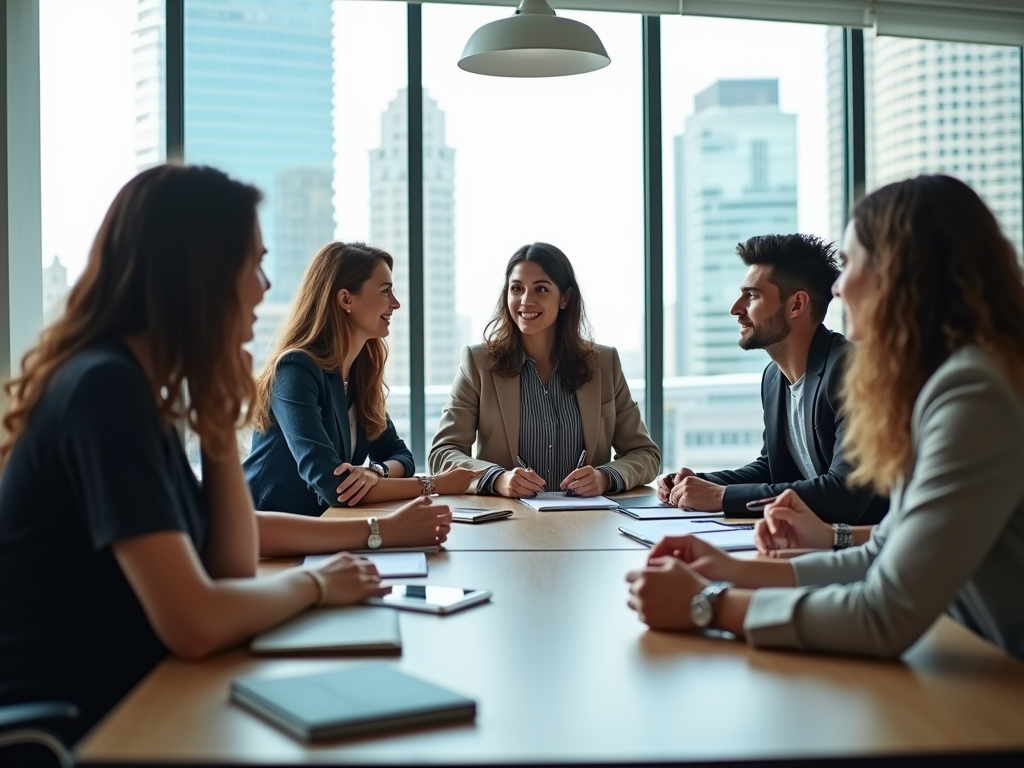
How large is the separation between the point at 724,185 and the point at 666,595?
3795 mm

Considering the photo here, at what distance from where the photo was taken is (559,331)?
384 centimetres

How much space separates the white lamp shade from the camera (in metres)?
2.83

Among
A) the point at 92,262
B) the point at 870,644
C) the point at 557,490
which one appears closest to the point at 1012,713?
the point at 870,644

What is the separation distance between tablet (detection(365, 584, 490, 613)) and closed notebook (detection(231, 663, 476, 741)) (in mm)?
381

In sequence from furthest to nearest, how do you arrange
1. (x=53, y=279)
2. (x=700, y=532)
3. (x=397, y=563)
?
(x=53, y=279), (x=700, y=532), (x=397, y=563)

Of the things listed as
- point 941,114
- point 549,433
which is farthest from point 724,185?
point 549,433

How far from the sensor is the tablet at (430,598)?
1.61m

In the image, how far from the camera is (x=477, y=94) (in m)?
4.68

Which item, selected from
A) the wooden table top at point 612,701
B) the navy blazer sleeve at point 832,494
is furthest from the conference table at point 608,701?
the navy blazer sleeve at point 832,494

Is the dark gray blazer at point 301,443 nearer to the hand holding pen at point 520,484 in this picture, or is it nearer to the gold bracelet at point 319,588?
the hand holding pen at point 520,484

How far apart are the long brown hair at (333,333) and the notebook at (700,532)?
119cm

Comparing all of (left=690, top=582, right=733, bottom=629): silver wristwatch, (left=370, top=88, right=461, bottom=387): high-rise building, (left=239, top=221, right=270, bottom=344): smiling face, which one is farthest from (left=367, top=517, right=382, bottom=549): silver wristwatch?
(left=370, top=88, right=461, bottom=387): high-rise building

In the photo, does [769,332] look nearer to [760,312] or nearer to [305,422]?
[760,312]

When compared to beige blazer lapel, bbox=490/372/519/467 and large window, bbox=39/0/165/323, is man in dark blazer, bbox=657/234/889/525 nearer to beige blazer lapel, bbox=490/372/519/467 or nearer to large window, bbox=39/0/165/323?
beige blazer lapel, bbox=490/372/519/467
